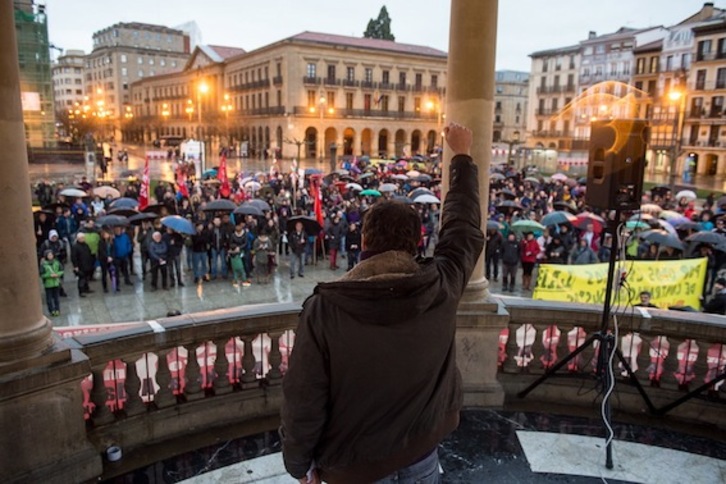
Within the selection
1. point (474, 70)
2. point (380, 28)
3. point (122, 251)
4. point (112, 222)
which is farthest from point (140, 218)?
point (380, 28)

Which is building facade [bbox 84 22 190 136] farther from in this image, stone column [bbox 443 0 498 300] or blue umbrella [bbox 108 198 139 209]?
stone column [bbox 443 0 498 300]

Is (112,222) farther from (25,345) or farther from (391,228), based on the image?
(391,228)

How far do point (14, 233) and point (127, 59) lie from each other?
427 feet

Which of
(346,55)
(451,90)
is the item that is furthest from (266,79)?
(451,90)

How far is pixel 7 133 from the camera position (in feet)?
14.0

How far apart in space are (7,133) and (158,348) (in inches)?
83.7

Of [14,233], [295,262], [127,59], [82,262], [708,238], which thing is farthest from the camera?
[127,59]

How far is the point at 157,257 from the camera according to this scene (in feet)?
48.3

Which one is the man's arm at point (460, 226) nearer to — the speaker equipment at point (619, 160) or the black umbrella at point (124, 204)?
the speaker equipment at point (619, 160)

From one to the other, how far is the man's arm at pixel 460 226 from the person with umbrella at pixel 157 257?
13.0 metres

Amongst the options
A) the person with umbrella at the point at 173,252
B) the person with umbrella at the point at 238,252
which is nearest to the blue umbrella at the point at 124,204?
the person with umbrella at the point at 173,252

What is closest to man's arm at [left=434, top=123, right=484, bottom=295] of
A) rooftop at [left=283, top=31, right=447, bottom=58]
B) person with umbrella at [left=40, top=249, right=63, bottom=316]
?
person with umbrella at [left=40, top=249, right=63, bottom=316]

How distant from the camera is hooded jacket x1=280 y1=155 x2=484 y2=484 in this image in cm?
236

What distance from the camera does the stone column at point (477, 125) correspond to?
5.56m
